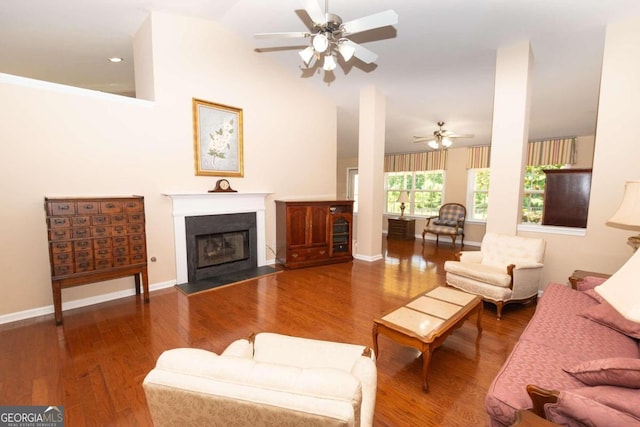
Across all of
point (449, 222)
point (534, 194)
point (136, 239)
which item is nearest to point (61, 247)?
point (136, 239)

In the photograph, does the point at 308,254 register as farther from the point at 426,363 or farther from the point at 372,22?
the point at 372,22

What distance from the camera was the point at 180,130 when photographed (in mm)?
3676

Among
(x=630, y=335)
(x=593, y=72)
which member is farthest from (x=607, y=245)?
(x=593, y=72)

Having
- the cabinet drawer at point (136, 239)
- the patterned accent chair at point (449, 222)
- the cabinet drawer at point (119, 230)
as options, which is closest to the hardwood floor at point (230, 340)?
the cabinet drawer at point (136, 239)

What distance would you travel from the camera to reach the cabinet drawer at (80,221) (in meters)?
2.67

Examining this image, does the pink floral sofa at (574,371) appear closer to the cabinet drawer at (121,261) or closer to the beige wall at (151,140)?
the cabinet drawer at (121,261)

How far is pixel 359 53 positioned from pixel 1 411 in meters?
3.63

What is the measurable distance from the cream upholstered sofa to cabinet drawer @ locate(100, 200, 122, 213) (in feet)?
8.59

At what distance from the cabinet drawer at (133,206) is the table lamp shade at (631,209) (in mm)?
4199

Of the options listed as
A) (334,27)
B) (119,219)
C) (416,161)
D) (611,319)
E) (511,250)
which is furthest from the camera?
(416,161)

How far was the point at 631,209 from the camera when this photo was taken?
1.98 m

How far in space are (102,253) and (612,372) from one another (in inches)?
149

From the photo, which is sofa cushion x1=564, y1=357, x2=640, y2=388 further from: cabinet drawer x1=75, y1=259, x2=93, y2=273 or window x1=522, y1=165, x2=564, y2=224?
window x1=522, y1=165, x2=564, y2=224

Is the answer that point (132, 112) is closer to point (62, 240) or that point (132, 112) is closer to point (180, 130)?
point (180, 130)
